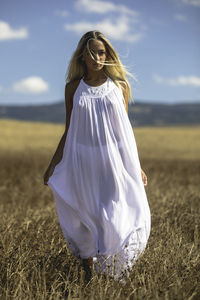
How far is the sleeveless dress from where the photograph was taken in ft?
10.4

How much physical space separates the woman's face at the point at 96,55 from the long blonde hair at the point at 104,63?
0.04 metres

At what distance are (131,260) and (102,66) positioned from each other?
1.37 meters

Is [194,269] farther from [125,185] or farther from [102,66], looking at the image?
[102,66]

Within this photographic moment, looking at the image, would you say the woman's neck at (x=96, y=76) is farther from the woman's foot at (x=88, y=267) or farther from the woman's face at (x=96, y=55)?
the woman's foot at (x=88, y=267)

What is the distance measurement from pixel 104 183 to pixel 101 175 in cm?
→ 6

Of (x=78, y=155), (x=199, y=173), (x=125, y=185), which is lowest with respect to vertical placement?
(x=199, y=173)

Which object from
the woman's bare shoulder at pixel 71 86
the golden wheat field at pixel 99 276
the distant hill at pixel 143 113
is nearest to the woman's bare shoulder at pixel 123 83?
A: the woman's bare shoulder at pixel 71 86

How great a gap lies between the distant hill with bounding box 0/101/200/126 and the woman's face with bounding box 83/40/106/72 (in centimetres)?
13229

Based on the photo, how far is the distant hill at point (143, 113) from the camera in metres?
143

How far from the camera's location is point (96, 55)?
3.30 meters

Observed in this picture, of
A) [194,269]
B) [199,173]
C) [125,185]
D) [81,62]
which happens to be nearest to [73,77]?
[81,62]

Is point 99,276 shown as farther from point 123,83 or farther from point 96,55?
point 96,55

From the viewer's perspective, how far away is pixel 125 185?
3223mm

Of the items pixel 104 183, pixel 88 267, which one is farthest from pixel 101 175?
pixel 88 267
